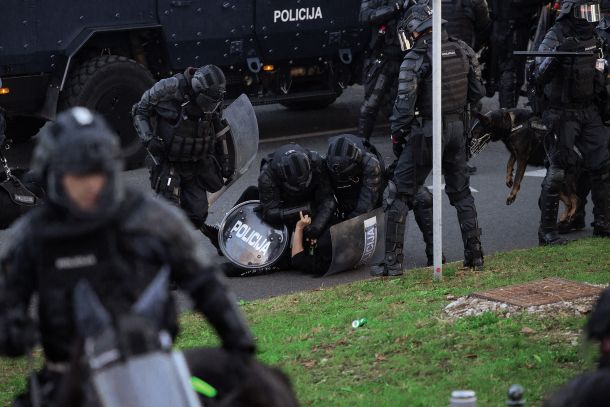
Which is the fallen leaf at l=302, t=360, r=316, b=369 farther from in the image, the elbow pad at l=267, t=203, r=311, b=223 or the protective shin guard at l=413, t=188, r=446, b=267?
the elbow pad at l=267, t=203, r=311, b=223

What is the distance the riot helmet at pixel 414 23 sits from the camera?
32.4ft

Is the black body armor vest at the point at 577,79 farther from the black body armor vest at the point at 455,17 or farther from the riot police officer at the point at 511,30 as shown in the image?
the riot police officer at the point at 511,30

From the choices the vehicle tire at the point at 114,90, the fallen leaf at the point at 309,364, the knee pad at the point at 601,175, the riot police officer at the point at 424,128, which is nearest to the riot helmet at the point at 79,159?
the fallen leaf at the point at 309,364

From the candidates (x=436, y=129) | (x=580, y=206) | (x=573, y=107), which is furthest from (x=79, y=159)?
(x=580, y=206)

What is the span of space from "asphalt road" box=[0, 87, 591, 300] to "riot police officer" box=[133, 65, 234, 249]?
44cm

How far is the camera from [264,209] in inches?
421

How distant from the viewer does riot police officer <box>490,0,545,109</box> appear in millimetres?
16406

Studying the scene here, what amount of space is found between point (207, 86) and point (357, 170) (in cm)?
141

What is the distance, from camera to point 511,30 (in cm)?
1655

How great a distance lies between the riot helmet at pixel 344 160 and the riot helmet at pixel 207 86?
1027 millimetres

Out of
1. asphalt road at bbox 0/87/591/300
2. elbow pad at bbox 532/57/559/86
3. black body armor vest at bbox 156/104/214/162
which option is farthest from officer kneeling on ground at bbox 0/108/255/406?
elbow pad at bbox 532/57/559/86

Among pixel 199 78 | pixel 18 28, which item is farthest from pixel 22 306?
pixel 18 28

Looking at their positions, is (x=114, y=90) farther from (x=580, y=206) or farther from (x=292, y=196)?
(x=580, y=206)

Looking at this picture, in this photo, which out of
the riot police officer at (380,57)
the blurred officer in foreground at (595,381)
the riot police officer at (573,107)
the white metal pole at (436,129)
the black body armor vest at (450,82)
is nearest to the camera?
the blurred officer in foreground at (595,381)
